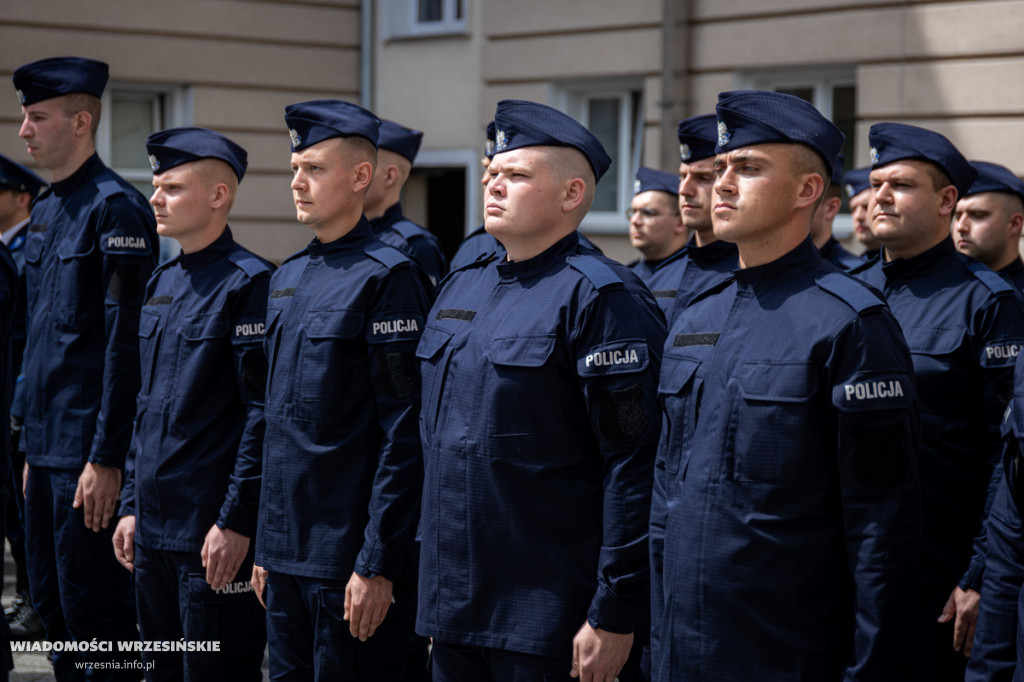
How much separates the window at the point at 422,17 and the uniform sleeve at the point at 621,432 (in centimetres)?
968

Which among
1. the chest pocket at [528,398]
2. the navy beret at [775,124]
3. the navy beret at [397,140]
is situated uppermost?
the navy beret at [397,140]

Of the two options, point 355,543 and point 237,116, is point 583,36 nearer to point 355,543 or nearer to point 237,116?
point 237,116

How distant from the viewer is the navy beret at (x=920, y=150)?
13.7 feet

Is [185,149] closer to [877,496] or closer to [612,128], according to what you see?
[877,496]

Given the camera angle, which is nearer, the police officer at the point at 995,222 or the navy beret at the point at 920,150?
the navy beret at the point at 920,150

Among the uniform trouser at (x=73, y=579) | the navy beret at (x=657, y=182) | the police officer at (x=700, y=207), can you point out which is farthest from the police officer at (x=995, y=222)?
the uniform trouser at (x=73, y=579)

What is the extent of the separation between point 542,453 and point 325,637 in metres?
1.14

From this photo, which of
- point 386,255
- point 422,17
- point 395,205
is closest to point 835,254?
point 395,205

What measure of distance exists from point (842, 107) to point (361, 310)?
7210mm

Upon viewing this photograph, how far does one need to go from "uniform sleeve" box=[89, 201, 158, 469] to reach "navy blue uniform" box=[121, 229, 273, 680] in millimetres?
315

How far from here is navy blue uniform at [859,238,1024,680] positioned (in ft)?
12.8

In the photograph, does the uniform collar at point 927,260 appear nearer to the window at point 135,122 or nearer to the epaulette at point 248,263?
the epaulette at point 248,263

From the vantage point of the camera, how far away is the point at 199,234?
4.57 m

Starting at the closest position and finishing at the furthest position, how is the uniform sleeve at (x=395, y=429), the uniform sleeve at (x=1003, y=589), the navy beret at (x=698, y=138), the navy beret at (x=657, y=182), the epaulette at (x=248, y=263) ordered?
the uniform sleeve at (x=1003, y=589) < the uniform sleeve at (x=395, y=429) < the epaulette at (x=248, y=263) < the navy beret at (x=698, y=138) < the navy beret at (x=657, y=182)
